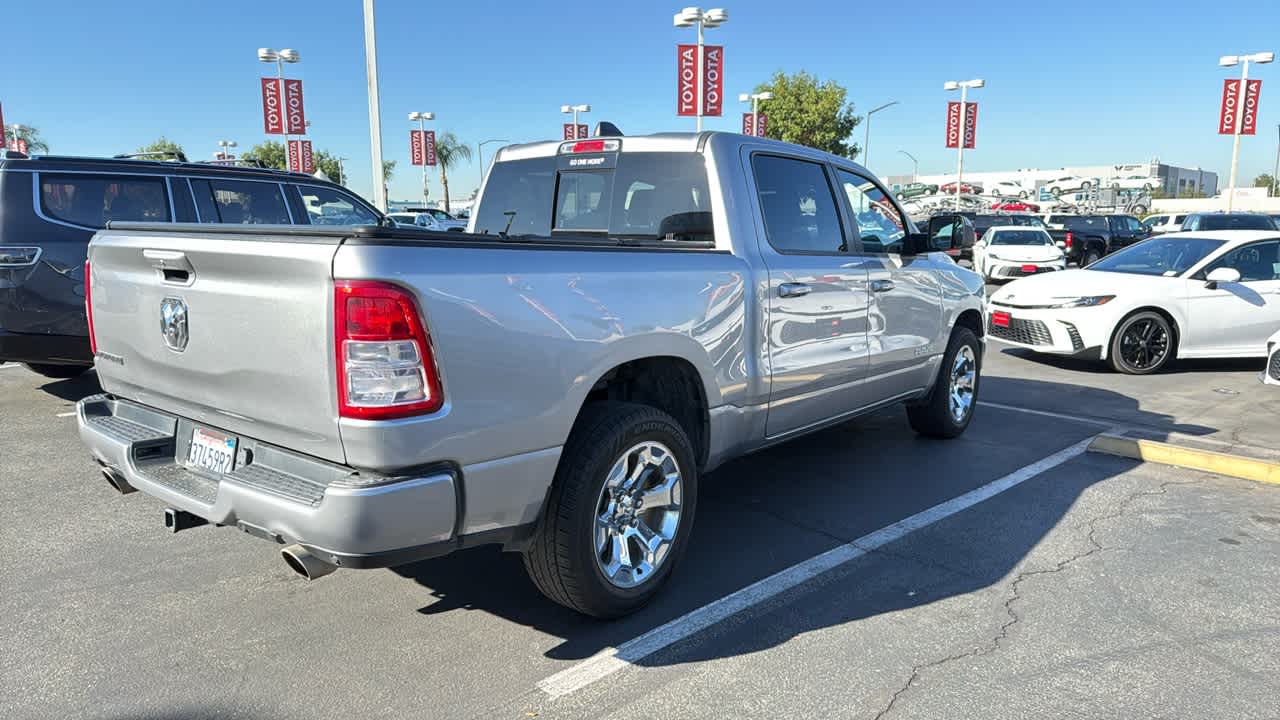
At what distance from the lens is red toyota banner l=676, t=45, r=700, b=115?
24.0 meters

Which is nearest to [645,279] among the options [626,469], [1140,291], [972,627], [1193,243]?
[626,469]

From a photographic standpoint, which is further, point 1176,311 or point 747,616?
point 1176,311

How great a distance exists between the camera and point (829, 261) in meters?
4.49

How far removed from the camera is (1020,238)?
2086 cm

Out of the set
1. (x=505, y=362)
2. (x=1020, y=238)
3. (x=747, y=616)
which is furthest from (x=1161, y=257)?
(x=1020, y=238)

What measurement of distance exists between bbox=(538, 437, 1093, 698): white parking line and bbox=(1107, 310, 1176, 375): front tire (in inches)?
187

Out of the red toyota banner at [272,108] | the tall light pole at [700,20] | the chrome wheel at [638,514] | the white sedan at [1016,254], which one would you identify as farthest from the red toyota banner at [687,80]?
the chrome wheel at [638,514]

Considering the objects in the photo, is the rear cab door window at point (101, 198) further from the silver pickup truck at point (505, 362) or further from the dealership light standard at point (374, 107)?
the dealership light standard at point (374, 107)

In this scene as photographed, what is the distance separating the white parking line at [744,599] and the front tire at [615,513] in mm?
178

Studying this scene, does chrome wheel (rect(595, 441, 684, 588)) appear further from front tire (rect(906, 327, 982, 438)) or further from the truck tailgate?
front tire (rect(906, 327, 982, 438))

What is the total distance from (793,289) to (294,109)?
2496 centimetres

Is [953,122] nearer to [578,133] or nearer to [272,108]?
[578,133]

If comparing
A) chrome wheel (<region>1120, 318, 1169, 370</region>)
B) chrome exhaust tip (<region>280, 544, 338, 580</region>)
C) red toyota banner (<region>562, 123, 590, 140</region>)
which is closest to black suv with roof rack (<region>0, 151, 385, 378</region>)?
red toyota banner (<region>562, 123, 590, 140</region>)

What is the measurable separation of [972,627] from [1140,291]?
7.09m
